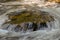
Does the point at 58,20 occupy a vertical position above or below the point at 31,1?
below

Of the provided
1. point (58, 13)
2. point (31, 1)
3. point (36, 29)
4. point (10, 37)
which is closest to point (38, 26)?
point (36, 29)

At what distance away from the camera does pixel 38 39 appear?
5.48 meters

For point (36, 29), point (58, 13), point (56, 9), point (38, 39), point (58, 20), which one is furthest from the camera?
point (56, 9)

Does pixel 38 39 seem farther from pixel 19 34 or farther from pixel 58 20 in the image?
pixel 58 20

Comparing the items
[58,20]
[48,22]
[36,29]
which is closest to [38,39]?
[36,29]

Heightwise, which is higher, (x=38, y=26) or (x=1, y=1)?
(x=1, y=1)

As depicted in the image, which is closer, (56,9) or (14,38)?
(14,38)

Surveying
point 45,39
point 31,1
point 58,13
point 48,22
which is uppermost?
point 31,1

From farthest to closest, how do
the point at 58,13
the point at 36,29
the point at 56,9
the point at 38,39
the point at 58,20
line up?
the point at 56,9 < the point at 58,13 < the point at 58,20 < the point at 36,29 < the point at 38,39

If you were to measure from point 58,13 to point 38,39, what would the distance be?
2969mm

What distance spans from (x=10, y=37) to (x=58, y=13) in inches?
128

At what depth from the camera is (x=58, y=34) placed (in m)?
5.82

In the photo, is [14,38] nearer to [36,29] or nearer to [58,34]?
[36,29]

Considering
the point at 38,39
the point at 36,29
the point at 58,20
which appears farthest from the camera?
the point at 58,20
